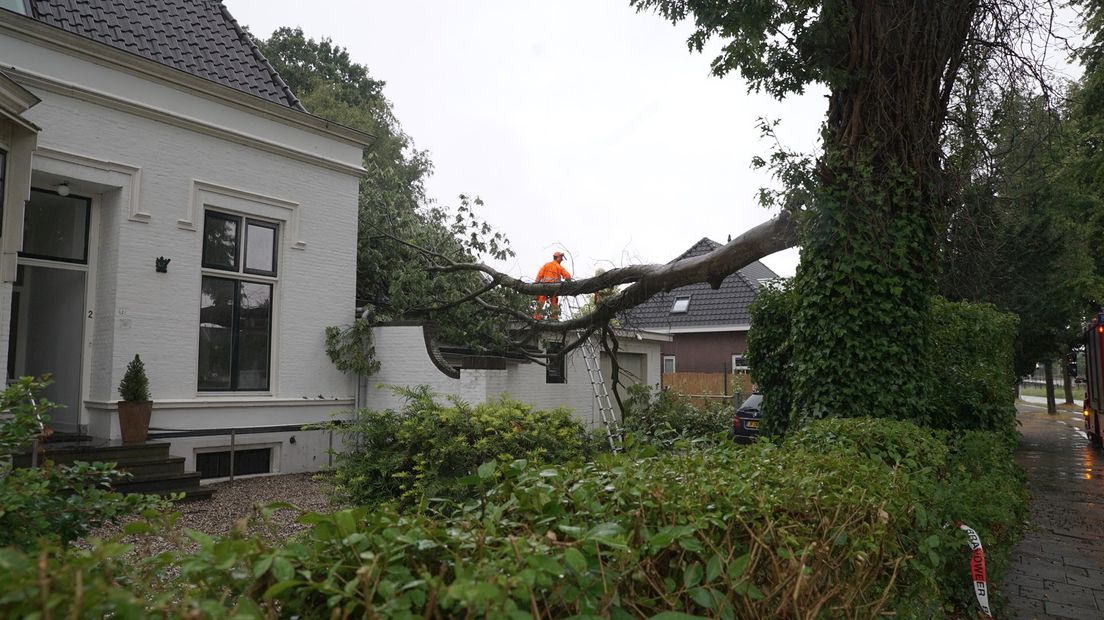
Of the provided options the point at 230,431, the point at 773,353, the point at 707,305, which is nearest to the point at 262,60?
the point at 230,431

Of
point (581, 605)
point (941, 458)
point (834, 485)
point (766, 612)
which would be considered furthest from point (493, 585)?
point (941, 458)

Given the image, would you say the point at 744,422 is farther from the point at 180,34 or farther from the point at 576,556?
the point at 576,556

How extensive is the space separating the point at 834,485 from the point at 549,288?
31.4 ft

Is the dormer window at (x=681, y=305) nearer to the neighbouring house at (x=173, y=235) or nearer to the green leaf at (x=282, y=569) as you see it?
the neighbouring house at (x=173, y=235)

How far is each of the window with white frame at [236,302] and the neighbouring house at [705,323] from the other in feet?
62.2

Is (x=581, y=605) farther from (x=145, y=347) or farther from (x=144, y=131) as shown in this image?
(x=144, y=131)

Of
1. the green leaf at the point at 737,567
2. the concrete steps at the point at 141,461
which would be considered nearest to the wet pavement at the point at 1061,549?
the green leaf at the point at 737,567

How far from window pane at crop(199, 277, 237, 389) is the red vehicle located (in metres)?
17.3

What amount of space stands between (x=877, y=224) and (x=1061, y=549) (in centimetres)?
368

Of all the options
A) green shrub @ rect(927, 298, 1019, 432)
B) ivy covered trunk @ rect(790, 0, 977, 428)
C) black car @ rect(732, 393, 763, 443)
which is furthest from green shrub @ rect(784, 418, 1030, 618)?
black car @ rect(732, 393, 763, 443)

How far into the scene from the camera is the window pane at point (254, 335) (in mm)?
11461

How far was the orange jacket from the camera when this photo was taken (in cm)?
1322

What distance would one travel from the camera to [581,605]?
1.82m

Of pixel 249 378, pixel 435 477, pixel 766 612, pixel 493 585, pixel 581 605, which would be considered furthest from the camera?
pixel 249 378
